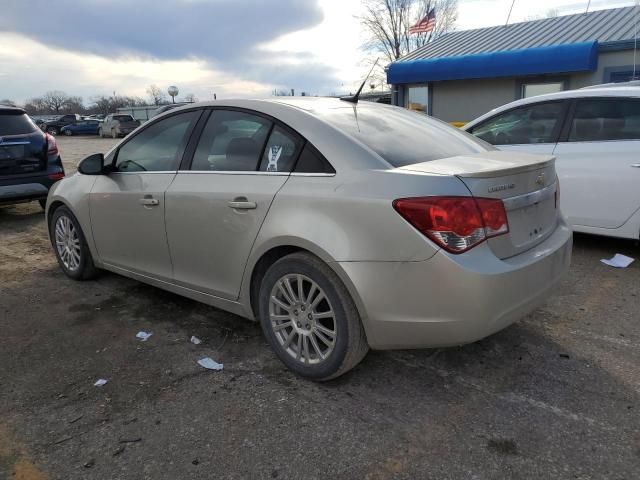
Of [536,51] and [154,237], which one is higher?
[536,51]

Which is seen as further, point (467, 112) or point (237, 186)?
point (467, 112)

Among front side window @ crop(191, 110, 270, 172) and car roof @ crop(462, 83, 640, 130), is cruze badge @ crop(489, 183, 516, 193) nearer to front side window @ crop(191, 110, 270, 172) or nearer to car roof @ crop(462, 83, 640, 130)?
front side window @ crop(191, 110, 270, 172)

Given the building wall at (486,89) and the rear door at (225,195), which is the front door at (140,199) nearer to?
the rear door at (225,195)

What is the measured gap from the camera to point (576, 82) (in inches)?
579

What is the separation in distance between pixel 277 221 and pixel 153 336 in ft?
4.56

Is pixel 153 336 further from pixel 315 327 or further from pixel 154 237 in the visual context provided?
pixel 315 327

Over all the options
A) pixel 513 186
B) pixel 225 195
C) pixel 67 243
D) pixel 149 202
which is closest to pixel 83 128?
pixel 67 243

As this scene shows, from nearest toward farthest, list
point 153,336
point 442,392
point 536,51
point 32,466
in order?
point 32,466 → point 442,392 → point 153,336 → point 536,51

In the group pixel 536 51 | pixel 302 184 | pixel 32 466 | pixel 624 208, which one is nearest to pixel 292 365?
pixel 302 184

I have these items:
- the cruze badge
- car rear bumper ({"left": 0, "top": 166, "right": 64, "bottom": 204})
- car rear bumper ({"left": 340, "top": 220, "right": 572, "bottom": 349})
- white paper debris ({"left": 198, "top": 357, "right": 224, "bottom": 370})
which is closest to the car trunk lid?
the cruze badge

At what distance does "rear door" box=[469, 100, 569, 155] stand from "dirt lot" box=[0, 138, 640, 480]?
203 cm

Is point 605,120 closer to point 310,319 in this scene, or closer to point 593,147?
point 593,147

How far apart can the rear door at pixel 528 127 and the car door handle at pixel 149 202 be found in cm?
372

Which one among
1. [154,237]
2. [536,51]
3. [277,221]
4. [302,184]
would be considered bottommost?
[154,237]
